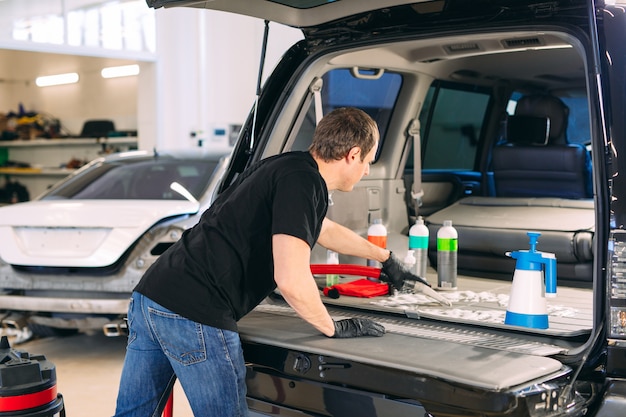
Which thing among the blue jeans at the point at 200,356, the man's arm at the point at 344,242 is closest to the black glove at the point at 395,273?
the man's arm at the point at 344,242

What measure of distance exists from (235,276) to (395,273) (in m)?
0.93

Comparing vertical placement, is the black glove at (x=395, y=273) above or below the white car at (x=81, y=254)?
above

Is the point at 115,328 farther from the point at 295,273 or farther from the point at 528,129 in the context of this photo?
the point at 295,273

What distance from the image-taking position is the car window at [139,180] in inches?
232

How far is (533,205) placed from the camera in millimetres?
4594

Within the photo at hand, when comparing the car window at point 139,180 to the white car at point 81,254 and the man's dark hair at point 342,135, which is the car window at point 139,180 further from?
the man's dark hair at point 342,135

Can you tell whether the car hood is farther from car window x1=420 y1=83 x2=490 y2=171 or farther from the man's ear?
the man's ear

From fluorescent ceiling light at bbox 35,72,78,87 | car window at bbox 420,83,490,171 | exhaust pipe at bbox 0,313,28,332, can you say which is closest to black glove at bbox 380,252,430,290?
car window at bbox 420,83,490,171

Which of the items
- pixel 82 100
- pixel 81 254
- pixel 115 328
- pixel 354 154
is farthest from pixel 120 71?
pixel 354 154

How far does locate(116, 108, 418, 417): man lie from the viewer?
2.44 meters

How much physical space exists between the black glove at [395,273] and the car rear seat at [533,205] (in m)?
1.14

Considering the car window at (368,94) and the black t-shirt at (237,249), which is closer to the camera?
the black t-shirt at (237,249)

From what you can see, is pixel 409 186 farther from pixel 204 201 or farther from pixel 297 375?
pixel 297 375

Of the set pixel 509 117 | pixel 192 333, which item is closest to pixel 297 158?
pixel 192 333
